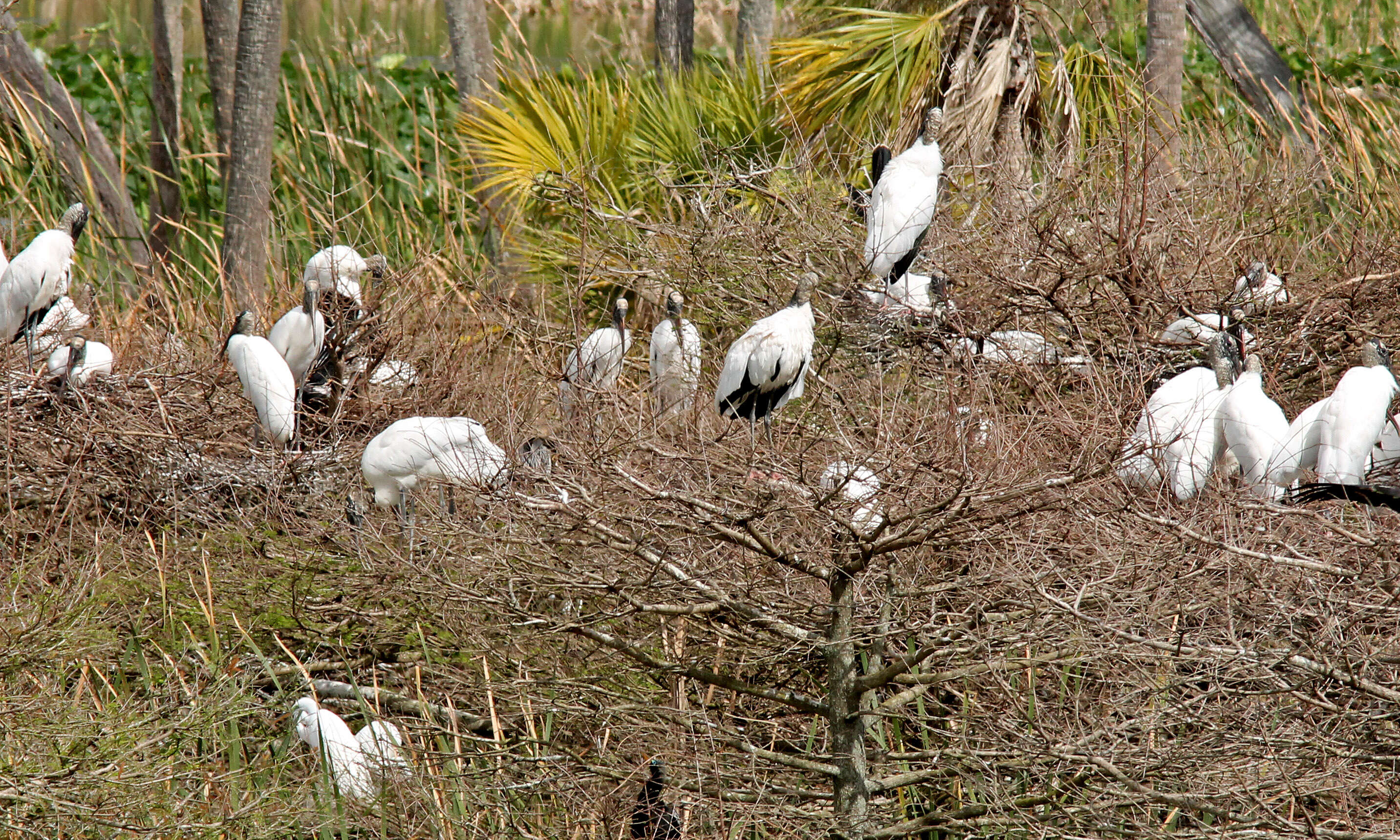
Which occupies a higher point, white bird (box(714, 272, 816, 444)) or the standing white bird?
the standing white bird

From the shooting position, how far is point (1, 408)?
5102mm

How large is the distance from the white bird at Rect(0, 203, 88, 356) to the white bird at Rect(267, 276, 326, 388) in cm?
95

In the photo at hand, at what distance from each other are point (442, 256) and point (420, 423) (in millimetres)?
3664

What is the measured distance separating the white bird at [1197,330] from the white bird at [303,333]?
3028mm

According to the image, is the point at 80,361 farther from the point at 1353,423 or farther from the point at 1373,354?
the point at 1373,354

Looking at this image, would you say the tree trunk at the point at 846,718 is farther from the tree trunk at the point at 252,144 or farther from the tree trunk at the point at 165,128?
the tree trunk at the point at 165,128

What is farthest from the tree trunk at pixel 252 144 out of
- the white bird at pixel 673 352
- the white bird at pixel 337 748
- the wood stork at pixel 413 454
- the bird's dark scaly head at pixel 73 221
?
the white bird at pixel 337 748

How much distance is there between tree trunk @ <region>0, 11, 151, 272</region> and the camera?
8172 mm

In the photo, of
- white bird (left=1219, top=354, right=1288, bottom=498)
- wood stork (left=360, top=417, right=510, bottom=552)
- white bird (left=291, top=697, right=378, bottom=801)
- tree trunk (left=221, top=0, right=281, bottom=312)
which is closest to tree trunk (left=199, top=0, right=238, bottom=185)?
tree trunk (left=221, top=0, right=281, bottom=312)

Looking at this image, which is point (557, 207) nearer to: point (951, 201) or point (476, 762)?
point (951, 201)

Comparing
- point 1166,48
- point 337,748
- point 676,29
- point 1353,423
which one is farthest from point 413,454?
point 676,29

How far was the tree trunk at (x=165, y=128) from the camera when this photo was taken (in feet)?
28.4

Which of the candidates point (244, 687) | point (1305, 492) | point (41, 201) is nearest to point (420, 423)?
point (244, 687)

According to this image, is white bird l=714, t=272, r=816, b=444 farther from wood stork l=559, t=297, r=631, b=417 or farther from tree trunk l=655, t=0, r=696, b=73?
tree trunk l=655, t=0, r=696, b=73
